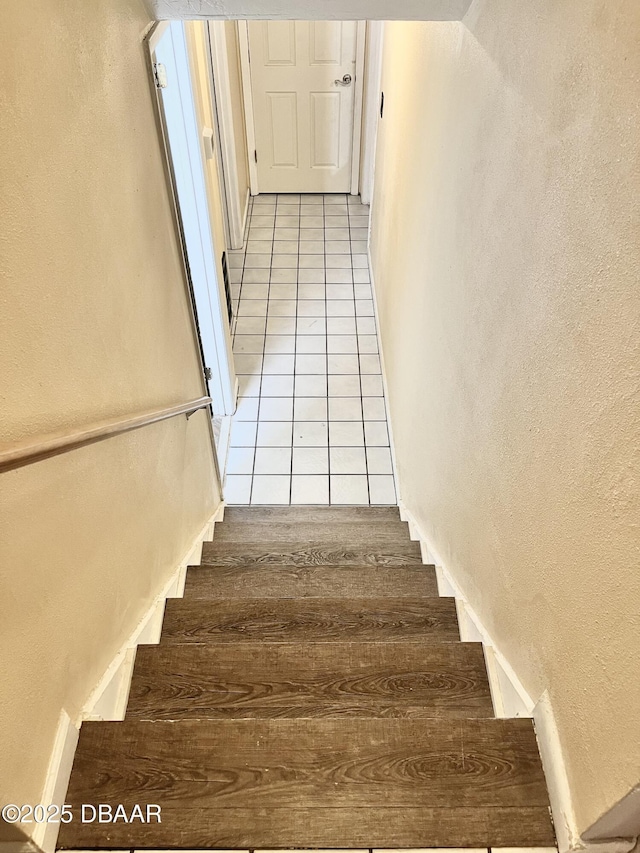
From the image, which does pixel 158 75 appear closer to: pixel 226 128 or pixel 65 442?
pixel 65 442

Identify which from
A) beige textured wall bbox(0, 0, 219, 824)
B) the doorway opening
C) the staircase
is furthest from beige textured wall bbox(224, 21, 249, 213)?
the staircase

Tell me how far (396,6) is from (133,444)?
127cm

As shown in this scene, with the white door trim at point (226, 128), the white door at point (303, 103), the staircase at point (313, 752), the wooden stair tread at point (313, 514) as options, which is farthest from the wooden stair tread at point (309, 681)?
the white door at point (303, 103)

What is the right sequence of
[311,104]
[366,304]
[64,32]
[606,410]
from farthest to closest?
[311,104]
[366,304]
[64,32]
[606,410]

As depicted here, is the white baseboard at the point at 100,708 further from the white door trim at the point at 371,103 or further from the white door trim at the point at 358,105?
the white door trim at the point at 358,105

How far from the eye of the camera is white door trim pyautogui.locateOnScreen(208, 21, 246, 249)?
12.0 ft

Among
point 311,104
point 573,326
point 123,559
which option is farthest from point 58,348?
point 311,104

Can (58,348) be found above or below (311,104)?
above

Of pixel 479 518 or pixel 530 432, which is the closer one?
pixel 530 432

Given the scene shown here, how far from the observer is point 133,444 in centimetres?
158

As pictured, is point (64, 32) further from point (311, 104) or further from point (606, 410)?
point (311, 104)

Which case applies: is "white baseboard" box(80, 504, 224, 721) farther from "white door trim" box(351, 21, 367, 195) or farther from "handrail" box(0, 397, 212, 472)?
"white door trim" box(351, 21, 367, 195)

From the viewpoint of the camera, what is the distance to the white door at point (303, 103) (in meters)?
4.47

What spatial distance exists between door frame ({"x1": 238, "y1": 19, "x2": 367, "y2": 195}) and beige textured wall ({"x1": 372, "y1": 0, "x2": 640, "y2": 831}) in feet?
A: 9.61
